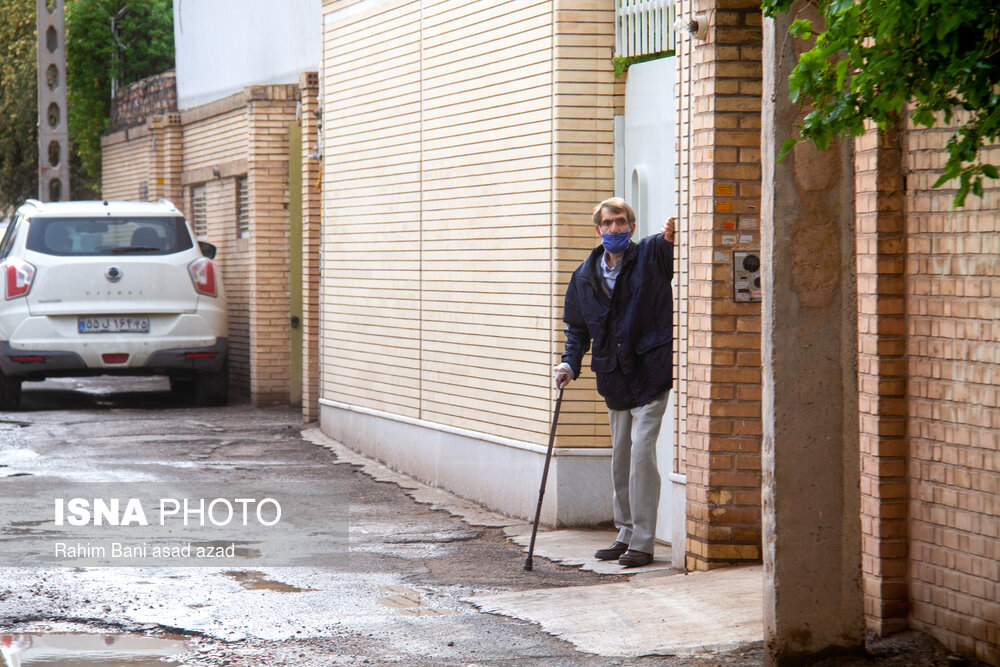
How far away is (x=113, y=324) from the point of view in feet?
48.5

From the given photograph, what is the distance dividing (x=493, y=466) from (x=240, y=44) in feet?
36.2

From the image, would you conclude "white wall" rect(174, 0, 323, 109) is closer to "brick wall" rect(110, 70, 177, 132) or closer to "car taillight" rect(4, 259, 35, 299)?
"brick wall" rect(110, 70, 177, 132)

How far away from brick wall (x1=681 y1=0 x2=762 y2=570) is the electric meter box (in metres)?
0.03

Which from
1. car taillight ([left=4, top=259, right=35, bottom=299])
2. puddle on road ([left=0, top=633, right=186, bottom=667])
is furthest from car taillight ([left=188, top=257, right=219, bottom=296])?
puddle on road ([left=0, top=633, right=186, bottom=667])

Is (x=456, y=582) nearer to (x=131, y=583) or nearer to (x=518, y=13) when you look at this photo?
(x=131, y=583)

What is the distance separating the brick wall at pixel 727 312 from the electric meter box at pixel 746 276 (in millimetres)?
30

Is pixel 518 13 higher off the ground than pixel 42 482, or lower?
higher

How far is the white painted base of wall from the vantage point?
8797 millimetres

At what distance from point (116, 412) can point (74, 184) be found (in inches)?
786

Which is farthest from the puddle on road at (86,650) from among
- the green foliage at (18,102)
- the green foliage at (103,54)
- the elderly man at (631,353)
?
the green foliage at (18,102)

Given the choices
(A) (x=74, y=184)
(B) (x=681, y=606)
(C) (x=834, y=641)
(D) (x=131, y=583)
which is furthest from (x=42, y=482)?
(A) (x=74, y=184)

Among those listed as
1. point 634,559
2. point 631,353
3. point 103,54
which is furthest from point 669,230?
point 103,54

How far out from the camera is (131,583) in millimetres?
7102

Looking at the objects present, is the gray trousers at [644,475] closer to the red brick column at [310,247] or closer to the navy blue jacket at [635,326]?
the navy blue jacket at [635,326]
